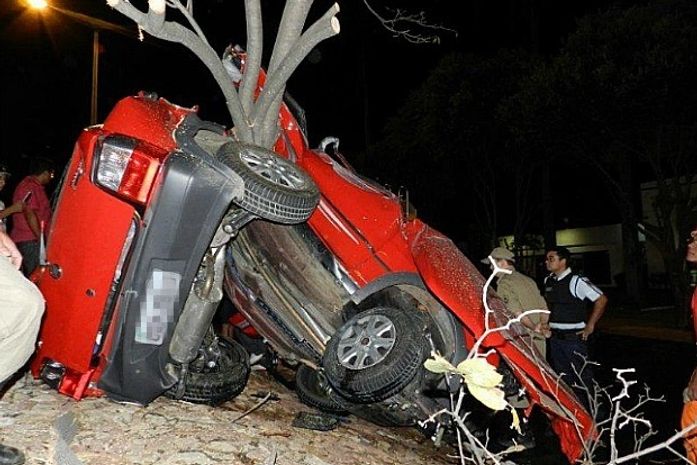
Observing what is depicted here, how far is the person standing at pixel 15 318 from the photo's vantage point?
2.55 meters

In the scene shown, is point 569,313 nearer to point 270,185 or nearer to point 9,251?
point 270,185

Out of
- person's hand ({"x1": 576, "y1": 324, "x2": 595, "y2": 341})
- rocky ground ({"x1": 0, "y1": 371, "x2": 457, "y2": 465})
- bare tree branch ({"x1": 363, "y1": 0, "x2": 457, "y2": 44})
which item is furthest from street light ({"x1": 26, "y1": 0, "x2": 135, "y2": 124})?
person's hand ({"x1": 576, "y1": 324, "x2": 595, "y2": 341})

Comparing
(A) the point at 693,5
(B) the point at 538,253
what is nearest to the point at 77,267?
(A) the point at 693,5

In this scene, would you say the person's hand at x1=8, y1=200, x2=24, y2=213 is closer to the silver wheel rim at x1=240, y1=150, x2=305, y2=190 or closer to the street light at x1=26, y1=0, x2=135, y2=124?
the silver wheel rim at x1=240, y1=150, x2=305, y2=190

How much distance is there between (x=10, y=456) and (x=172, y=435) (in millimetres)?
865

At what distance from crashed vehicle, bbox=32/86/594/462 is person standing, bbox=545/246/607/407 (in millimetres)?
2075

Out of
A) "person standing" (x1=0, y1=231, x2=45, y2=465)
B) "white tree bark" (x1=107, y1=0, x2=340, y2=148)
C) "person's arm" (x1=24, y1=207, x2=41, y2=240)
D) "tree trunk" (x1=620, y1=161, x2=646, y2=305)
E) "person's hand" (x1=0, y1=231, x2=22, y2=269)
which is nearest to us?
"person standing" (x1=0, y1=231, x2=45, y2=465)

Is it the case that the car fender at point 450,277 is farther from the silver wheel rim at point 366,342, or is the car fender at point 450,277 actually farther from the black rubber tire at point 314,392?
the black rubber tire at point 314,392

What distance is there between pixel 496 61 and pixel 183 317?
16.8 m

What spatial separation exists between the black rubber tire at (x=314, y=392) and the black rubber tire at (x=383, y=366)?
0.62m

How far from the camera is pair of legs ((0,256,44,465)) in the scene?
8.38 feet

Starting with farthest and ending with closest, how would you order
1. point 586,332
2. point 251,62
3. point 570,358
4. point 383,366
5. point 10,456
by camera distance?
1. point 570,358
2. point 586,332
3. point 251,62
4. point 383,366
5. point 10,456

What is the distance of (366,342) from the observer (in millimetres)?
3740

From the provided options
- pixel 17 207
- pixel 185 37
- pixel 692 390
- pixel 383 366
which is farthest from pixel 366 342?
pixel 17 207
